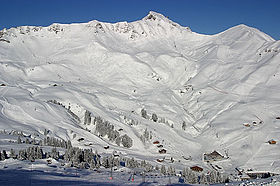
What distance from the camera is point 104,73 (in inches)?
6270

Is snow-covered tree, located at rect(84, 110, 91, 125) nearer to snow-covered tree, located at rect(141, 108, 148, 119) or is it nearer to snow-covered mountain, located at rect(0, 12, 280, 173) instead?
snow-covered mountain, located at rect(0, 12, 280, 173)

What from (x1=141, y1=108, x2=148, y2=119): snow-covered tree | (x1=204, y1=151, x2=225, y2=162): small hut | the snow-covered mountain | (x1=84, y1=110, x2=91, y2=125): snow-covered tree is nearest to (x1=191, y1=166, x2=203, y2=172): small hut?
the snow-covered mountain

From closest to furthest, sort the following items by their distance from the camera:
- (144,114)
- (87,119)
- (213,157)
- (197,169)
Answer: (197,169) → (213,157) → (87,119) → (144,114)

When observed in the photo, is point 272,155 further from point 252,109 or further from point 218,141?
point 252,109

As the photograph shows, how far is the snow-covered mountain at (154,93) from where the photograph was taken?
280ft

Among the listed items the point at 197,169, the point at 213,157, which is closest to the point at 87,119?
the point at 197,169

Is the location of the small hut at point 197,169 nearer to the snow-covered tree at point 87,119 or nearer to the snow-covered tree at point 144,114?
the snow-covered tree at point 144,114

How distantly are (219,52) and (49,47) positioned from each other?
347ft

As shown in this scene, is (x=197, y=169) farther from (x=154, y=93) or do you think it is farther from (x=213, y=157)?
(x=154, y=93)

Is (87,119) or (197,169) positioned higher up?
(87,119)

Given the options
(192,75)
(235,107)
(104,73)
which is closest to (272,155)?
(235,107)

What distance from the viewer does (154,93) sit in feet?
441

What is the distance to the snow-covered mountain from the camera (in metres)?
85.3

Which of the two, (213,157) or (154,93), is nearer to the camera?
(213,157)
